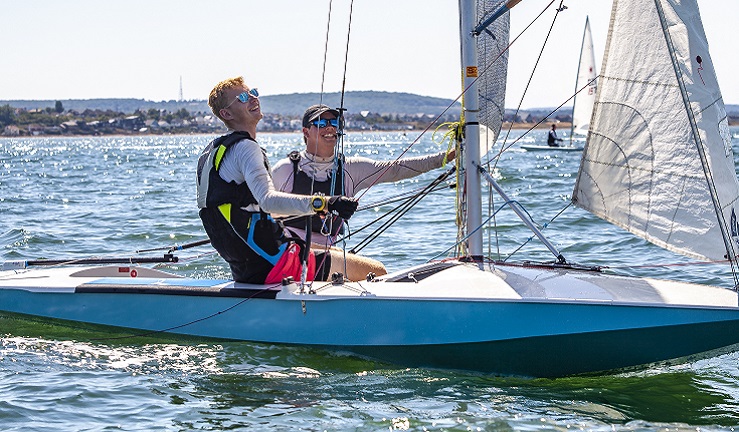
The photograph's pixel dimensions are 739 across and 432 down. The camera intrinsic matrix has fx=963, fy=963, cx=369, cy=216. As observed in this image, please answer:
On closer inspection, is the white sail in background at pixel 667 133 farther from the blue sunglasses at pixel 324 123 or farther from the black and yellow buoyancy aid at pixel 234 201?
the black and yellow buoyancy aid at pixel 234 201

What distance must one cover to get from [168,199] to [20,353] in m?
12.3

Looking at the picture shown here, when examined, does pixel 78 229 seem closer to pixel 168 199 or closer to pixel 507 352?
pixel 168 199

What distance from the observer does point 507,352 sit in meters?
4.63

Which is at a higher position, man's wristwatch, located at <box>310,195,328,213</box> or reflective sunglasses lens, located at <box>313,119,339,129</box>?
reflective sunglasses lens, located at <box>313,119,339,129</box>

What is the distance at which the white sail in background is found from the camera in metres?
4.55

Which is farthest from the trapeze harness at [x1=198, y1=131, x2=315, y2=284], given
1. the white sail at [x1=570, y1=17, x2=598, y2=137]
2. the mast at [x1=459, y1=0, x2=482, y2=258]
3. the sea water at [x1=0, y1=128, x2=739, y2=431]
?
the white sail at [x1=570, y1=17, x2=598, y2=137]

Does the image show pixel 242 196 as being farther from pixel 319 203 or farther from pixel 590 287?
pixel 590 287

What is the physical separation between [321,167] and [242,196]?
0.92m

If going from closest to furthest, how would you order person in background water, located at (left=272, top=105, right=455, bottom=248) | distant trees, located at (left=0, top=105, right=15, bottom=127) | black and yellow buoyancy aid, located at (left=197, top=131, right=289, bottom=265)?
black and yellow buoyancy aid, located at (left=197, top=131, right=289, bottom=265), person in background water, located at (left=272, top=105, right=455, bottom=248), distant trees, located at (left=0, top=105, right=15, bottom=127)

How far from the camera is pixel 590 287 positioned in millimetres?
4711

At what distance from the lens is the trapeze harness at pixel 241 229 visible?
493cm

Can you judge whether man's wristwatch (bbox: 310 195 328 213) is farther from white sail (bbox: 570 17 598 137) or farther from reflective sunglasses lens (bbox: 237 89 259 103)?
white sail (bbox: 570 17 598 137)

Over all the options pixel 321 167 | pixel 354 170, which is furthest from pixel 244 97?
pixel 354 170

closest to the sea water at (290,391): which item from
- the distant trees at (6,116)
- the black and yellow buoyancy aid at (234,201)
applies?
the black and yellow buoyancy aid at (234,201)
